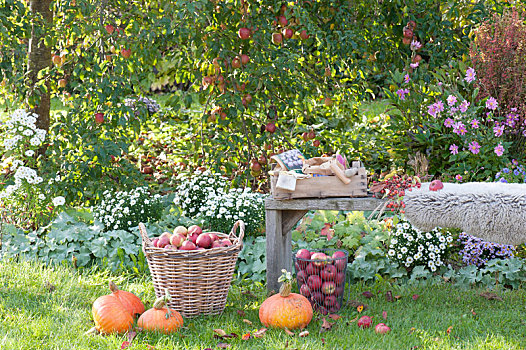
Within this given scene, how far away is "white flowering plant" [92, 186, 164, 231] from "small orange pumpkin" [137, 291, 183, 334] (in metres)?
1.24

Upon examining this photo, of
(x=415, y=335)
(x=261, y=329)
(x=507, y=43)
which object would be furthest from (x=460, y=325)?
(x=507, y=43)

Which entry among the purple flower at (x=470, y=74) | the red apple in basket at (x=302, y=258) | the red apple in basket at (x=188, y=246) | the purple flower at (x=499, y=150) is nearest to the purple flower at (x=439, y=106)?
the purple flower at (x=470, y=74)

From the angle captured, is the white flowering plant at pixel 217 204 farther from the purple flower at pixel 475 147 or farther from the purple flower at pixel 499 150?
the purple flower at pixel 499 150

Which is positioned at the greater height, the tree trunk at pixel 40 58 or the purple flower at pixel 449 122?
the tree trunk at pixel 40 58

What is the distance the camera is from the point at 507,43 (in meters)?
4.39

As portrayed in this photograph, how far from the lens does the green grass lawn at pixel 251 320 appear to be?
2537 millimetres

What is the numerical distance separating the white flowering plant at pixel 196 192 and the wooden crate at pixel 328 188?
1.16m

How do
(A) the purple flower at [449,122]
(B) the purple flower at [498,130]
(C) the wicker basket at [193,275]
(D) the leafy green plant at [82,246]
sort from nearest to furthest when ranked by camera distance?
(C) the wicker basket at [193,275]
(D) the leafy green plant at [82,246]
(B) the purple flower at [498,130]
(A) the purple flower at [449,122]

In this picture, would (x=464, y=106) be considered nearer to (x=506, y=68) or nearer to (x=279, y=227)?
(x=506, y=68)

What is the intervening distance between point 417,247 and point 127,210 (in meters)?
1.84

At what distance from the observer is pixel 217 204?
12.6 feet

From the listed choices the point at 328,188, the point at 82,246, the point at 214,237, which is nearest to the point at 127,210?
the point at 82,246

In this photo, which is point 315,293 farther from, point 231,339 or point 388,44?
point 388,44

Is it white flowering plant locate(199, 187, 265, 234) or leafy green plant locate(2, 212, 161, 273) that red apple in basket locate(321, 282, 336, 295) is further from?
leafy green plant locate(2, 212, 161, 273)
